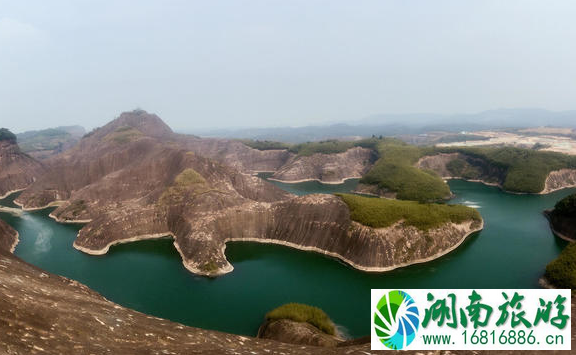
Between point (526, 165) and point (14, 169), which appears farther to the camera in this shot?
point (14, 169)

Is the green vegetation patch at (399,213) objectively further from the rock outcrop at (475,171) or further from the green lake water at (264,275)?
the rock outcrop at (475,171)

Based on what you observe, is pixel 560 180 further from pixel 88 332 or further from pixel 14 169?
pixel 14 169

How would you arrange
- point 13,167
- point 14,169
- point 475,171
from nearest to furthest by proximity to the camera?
point 14,169, point 13,167, point 475,171

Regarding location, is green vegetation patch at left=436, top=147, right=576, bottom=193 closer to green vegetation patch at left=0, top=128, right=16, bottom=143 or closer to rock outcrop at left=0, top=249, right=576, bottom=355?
rock outcrop at left=0, top=249, right=576, bottom=355

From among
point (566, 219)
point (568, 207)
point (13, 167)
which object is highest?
point (13, 167)

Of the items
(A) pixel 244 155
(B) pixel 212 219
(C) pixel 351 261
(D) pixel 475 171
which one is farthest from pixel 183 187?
(D) pixel 475 171

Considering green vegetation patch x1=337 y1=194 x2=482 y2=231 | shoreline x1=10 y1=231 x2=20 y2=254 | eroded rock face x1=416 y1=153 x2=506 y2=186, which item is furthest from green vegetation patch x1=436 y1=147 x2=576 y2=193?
shoreline x1=10 y1=231 x2=20 y2=254

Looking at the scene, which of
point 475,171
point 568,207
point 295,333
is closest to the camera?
point 295,333
